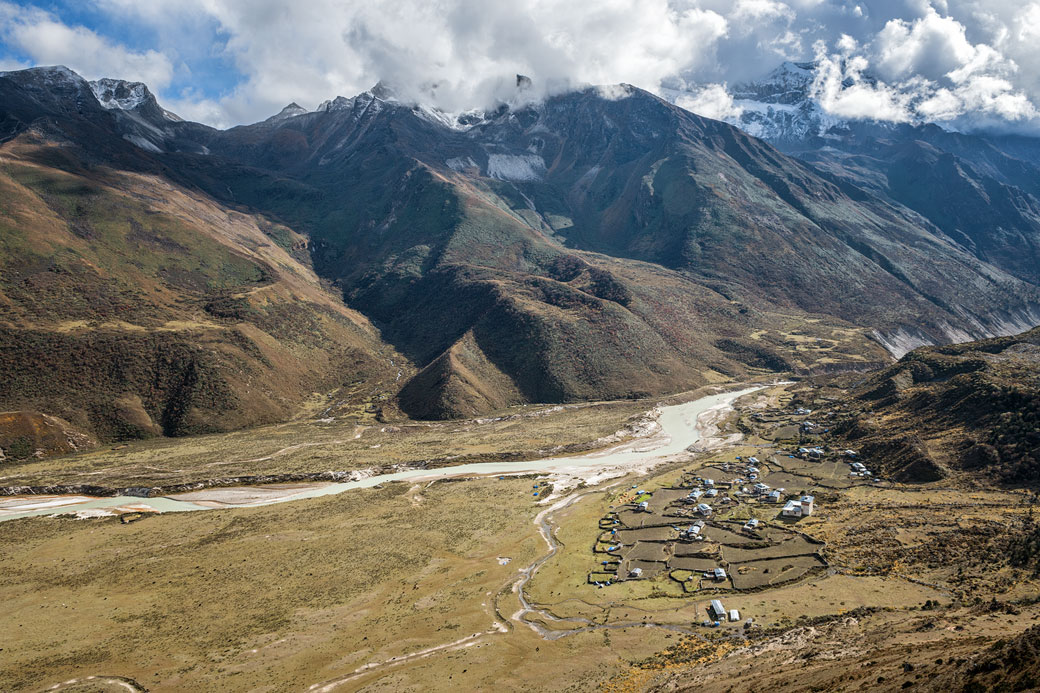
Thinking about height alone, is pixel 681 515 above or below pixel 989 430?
below

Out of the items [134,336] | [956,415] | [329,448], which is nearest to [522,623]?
[329,448]

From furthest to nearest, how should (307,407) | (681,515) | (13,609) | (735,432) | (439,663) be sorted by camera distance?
(307,407) < (735,432) < (681,515) < (13,609) < (439,663)

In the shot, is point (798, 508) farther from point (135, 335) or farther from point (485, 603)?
point (135, 335)

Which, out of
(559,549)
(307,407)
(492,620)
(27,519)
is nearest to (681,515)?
(559,549)

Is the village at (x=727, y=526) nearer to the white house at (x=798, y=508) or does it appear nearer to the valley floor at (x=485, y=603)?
the white house at (x=798, y=508)

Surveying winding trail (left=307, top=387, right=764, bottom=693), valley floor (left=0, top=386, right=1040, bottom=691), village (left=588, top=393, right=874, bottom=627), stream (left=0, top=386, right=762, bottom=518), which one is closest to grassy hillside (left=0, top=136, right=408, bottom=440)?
stream (left=0, top=386, right=762, bottom=518)

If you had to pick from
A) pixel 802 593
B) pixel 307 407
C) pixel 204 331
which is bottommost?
pixel 802 593

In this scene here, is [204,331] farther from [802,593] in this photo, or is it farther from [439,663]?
[802,593]

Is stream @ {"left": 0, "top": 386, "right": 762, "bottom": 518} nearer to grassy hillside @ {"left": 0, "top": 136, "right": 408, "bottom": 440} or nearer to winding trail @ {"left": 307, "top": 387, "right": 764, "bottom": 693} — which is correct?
grassy hillside @ {"left": 0, "top": 136, "right": 408, "bottom": 440}
